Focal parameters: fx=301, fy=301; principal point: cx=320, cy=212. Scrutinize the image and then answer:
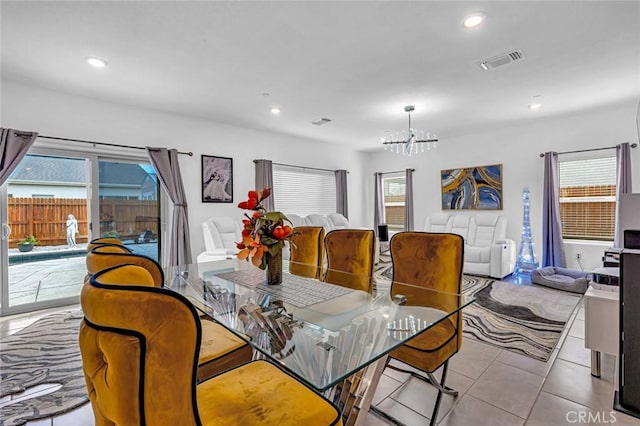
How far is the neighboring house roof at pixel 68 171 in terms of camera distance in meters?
3.57

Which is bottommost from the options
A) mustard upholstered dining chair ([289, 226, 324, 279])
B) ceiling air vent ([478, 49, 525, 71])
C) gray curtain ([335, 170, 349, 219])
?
mustard upholstered dining chair ([289, 226, 324, 279])

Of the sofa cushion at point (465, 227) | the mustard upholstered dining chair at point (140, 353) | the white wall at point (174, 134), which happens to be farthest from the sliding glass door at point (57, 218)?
the sofa cushion at point (465, 227)

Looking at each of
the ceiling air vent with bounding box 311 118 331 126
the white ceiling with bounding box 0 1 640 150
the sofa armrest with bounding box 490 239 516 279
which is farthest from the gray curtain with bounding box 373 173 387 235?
the white ceiling with bounding box 0 1 640 150

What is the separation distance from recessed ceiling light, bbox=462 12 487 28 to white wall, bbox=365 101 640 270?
3.48 m

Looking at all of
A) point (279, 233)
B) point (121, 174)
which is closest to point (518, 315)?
point (279, 233)

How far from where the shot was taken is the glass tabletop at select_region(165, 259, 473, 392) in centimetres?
106

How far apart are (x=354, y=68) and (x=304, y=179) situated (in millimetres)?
3544

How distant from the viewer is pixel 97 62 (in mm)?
2902

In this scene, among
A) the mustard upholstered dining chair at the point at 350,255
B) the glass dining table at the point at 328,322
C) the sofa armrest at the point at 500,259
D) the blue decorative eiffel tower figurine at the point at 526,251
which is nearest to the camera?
the glass dining table at the point at 328,322

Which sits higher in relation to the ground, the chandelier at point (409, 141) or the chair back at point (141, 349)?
the chandelier at point (409, 141)

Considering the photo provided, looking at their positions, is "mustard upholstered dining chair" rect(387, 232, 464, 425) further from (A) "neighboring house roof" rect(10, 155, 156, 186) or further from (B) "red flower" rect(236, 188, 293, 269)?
(A) "neighboring house roof" rect(10, 155, 156, 186)

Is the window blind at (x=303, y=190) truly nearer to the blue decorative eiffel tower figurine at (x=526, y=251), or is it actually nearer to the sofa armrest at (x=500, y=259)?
the sofa armrest at (x=500, y=259)

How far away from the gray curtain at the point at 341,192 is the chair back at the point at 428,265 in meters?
4.98

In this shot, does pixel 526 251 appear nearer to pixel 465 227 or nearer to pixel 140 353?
pixel 465 227
